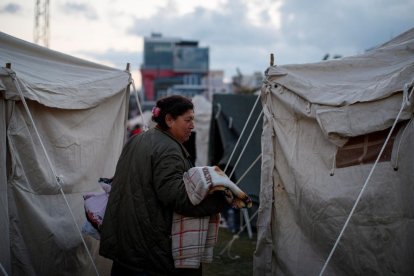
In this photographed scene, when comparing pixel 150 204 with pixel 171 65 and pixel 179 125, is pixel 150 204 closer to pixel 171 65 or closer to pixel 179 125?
pixel 179 125

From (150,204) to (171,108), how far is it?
62 cm

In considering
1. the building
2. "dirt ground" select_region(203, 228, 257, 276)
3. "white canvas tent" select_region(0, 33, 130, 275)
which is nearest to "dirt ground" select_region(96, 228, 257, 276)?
"dirt ground" select_region(203, 228, 257, 276)

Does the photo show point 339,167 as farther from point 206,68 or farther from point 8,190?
point 206,68

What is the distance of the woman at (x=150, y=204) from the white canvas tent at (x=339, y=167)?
5.67ft

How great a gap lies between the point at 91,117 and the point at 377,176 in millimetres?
2984

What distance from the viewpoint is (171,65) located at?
64.2 metres

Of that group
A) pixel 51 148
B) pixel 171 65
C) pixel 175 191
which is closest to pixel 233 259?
pixel 51 148

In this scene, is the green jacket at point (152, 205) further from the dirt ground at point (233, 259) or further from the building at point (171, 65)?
the building at point (171, 65)

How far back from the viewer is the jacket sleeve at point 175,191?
281cm

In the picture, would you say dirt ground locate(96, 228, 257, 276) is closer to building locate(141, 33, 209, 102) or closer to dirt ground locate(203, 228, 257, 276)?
dirt ground locate(203, 228, 257, 276)

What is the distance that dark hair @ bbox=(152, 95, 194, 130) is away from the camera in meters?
3.10

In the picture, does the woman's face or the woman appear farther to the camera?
the woman's face

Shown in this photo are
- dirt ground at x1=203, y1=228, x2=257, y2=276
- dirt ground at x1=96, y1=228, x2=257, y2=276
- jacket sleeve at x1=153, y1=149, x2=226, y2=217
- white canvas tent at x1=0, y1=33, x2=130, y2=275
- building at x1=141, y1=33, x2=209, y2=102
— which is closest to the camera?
jacket sleeve at x1=153, y1=149, x2=226, y2=217

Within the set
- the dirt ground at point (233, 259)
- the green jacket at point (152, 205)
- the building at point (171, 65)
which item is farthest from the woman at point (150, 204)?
the building at point (171, 65)
